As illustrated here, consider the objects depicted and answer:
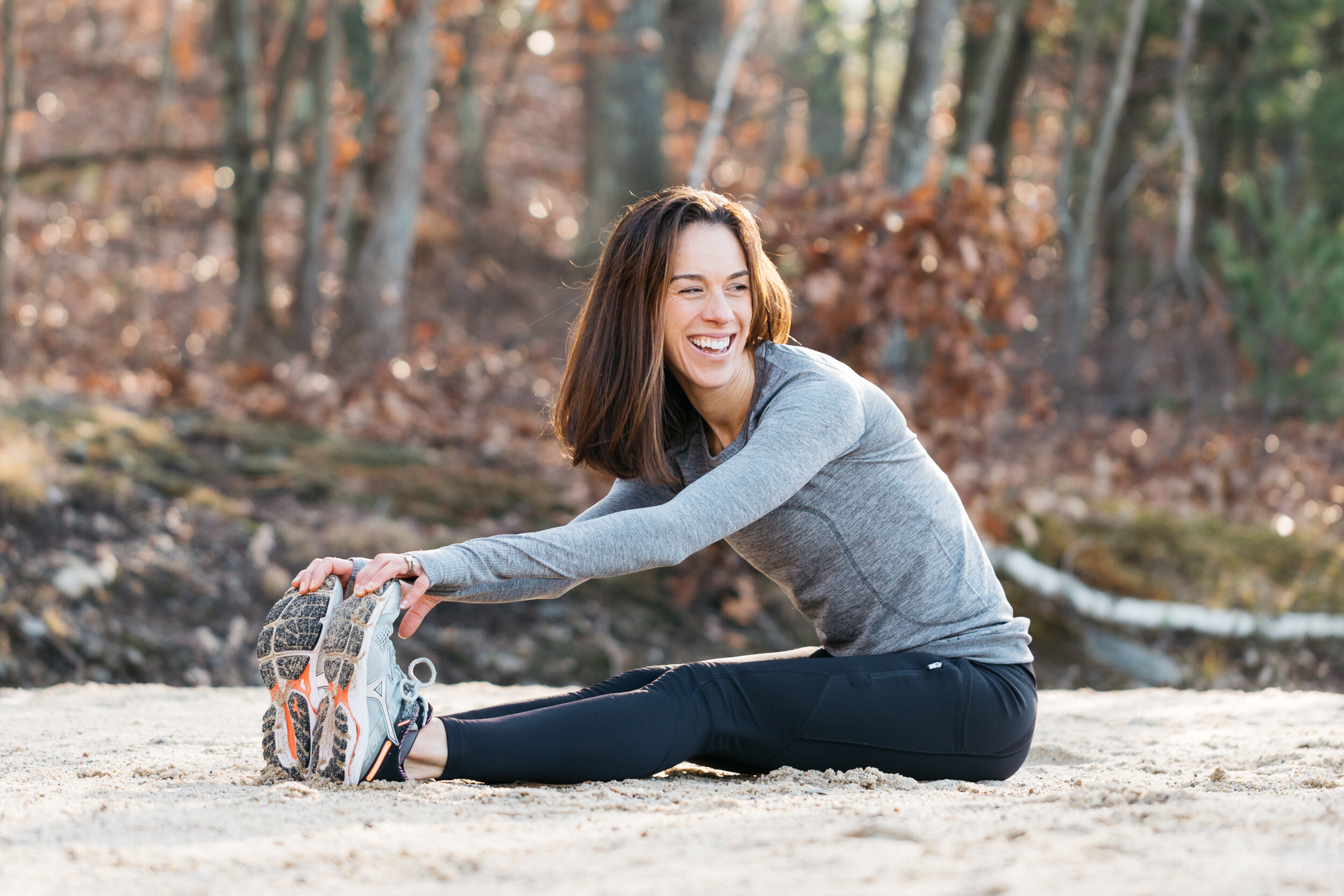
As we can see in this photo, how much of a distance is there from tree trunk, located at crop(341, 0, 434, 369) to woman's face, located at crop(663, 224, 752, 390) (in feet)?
18.0

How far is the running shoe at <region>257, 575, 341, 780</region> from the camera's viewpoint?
2.51 metres

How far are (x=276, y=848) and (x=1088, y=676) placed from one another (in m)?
4.79

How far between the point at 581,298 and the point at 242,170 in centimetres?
269

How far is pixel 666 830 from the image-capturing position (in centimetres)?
211

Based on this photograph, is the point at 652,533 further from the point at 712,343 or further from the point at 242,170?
the point at 242,170

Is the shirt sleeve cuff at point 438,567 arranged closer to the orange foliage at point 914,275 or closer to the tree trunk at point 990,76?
Answer: the orange foliage at point 914,275

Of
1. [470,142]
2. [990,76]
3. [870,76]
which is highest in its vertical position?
[870,76]

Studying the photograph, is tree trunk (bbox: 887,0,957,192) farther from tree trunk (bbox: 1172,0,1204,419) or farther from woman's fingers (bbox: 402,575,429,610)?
woman's fingers (bbox: 402,575,429,610)

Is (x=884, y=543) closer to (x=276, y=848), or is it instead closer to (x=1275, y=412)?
(x=276, y=848)

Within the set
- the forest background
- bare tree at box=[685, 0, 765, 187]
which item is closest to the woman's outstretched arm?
the forest background

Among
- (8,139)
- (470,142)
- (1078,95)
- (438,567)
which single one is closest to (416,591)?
(438,567)

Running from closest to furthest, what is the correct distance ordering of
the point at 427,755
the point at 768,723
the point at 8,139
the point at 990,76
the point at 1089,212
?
the point at 427,755
the point at 768,723
the point at 8,139
the point at 1089,212
the point at 990,76

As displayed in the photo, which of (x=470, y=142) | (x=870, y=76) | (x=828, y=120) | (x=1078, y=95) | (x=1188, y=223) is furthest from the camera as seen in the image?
(x=828, y=120)

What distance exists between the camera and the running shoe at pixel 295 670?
2508mm
